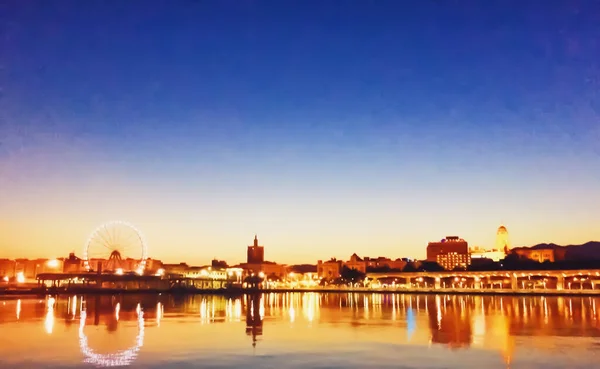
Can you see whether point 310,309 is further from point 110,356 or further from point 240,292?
point 240,292

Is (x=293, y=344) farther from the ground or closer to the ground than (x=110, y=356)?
closer to the ground

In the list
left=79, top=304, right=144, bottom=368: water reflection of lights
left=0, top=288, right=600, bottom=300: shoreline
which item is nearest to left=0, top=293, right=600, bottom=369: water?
left=79, top=304, right=144, bottom=368: water reflection of lights

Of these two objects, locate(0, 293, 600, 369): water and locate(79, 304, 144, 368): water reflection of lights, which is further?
locate(0, 293, 600, 369): water

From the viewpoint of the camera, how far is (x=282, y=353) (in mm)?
34594

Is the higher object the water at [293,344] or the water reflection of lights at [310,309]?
the water at [293,344]

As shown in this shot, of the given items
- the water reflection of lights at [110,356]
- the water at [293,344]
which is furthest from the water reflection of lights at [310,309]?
the water reflection of lights at [110,356]

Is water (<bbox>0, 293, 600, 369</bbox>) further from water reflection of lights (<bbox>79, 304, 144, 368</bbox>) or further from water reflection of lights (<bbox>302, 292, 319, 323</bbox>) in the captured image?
water reflection of lights (<bbox>302, 292, 319, 323</bbox>)

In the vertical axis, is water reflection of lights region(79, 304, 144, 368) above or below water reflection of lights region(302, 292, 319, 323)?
above

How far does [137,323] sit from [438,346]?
93.7 ft

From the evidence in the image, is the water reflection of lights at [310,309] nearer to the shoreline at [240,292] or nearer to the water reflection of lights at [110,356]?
the water reflection of lights at [110,356]

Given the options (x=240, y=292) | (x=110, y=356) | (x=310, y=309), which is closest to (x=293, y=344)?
(x=110, y=356)

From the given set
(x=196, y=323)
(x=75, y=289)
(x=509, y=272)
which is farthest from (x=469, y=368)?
(x=509, y=272)

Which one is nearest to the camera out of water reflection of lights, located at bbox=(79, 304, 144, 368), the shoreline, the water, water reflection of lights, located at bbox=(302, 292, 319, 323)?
water reflection of lights, located at bbox=(79, 304, 144, 368)

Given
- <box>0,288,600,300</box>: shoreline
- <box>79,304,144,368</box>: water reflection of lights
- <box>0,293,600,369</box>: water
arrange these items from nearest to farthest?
<box>79,304,144,368</box>: water reflection of lights, <box>0,293,600,369</box>: water, <box>0,288,600,300</box>: shoreline
